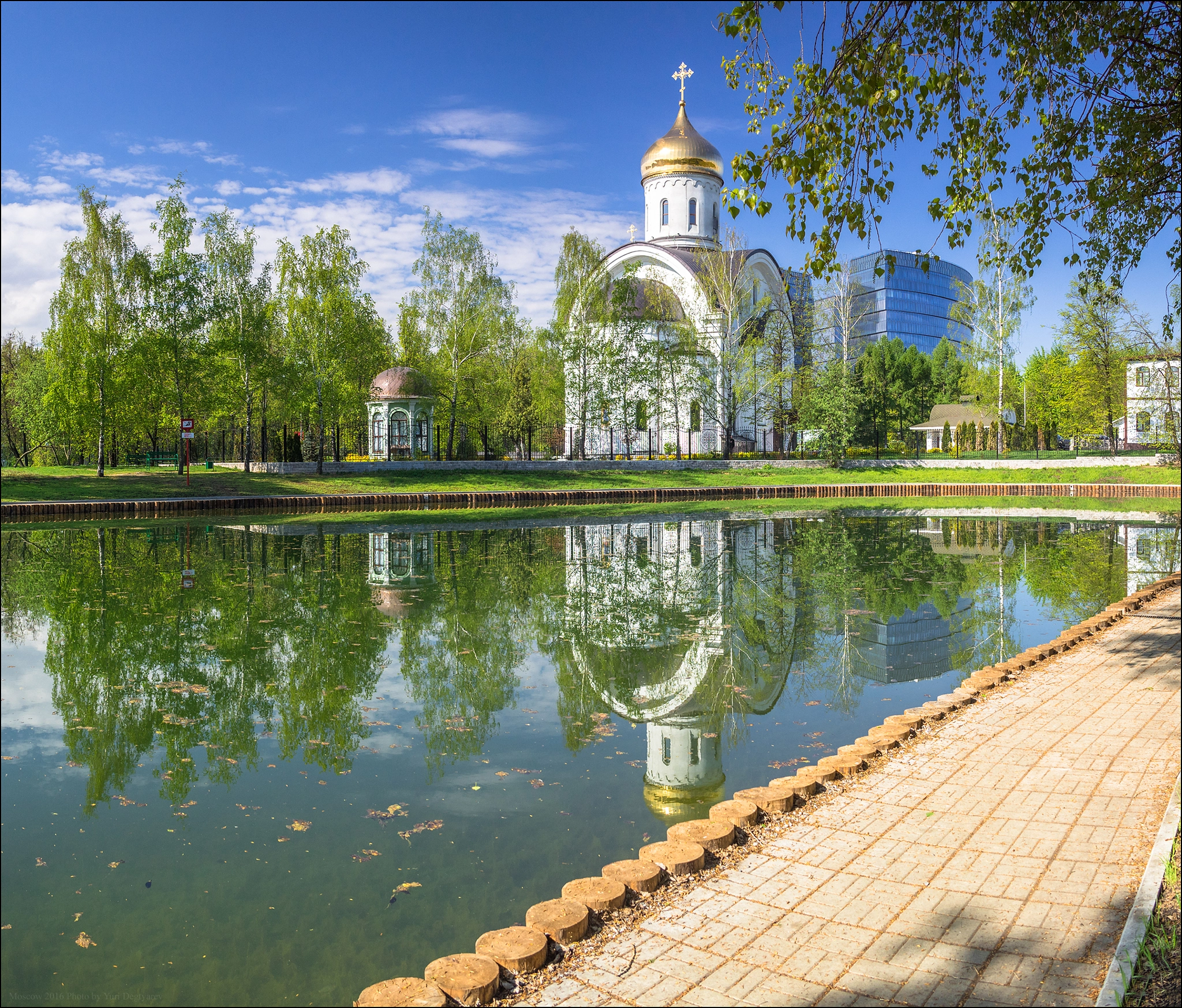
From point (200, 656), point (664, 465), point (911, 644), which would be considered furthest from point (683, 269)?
point (200, 656)

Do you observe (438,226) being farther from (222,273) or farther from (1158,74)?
(1158,74)

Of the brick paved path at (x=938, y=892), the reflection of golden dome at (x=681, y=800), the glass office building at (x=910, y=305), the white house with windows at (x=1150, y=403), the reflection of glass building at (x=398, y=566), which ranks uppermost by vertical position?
the glass office building at (x=910, y=305)

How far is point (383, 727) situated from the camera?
6242mm

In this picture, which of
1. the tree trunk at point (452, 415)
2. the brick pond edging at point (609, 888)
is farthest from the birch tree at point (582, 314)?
the brick pond edging at point (609, 888)

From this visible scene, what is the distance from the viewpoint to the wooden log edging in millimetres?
25547

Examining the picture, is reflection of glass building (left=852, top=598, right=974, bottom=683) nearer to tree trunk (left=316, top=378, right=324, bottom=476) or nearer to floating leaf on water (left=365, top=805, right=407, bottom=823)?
floating leaf on water (left=365, top=805, right=407, bottom=823)

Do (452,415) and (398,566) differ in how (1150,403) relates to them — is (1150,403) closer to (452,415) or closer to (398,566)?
(452,415)

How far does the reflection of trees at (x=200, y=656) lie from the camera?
5.84 meters

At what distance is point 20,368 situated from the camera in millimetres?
52812

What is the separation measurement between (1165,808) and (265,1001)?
4.30 m

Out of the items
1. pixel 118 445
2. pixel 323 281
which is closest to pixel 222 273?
pixel 323 281

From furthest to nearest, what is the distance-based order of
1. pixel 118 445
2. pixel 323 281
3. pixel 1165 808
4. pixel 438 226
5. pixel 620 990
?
→ pixel 118 445, pixel 438 226, pixel 323 281, pixel 1165 808, pixel 620 990

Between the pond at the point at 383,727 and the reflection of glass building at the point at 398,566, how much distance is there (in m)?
0.12

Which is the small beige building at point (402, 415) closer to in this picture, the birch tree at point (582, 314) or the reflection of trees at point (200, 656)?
the birch tree at point (582, 314)
